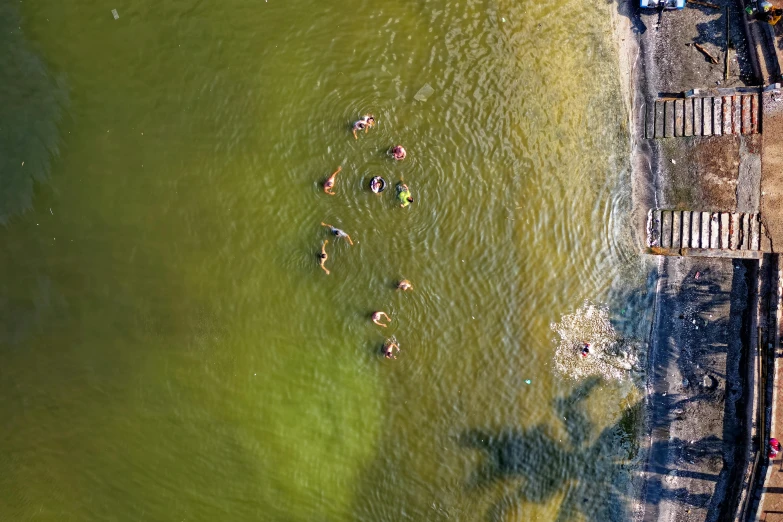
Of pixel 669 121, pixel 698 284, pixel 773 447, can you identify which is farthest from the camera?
pixel 698 284

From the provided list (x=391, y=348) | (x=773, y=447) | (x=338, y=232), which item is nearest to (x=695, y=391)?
(x=773, y=447)

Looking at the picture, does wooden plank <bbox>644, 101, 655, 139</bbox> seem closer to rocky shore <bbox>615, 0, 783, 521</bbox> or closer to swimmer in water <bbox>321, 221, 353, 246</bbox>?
rocky shore <bbox>615, 0, 783, 521</bbox>

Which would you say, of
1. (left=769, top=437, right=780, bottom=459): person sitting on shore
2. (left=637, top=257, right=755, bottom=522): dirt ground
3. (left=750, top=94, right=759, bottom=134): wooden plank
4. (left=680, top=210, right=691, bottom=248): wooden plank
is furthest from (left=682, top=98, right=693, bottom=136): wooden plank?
(left=769, top=437, right=780, bottom=459): person sitting on shore

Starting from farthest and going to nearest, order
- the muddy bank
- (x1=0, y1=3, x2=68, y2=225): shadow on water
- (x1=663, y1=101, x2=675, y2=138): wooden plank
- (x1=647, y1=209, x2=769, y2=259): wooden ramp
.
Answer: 1. (x1=0, y1=3, x2=68, y2=225): shadow on water
2. (x1=663, y1=101, x2=675, y2=138): wooden plank
3. the muddy bank
4. (x1=647, y1=209, x2=769, y2=259): wooden ramp

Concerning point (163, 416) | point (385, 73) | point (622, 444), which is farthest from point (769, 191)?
point (163, 416)

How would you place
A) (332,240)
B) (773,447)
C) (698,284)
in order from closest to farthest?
(773,447)
(698,284)
(332,240)

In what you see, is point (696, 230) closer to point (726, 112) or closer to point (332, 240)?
point (726, 112)

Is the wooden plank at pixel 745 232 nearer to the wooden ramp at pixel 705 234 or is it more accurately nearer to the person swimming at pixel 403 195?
the wooden ramp at pixel 705 234
